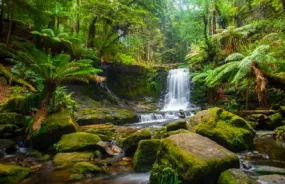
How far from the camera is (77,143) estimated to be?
19.6 ft

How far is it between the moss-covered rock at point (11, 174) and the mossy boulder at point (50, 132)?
6.81 feet

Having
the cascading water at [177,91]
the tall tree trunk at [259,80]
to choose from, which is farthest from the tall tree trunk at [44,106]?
the cascading water at [177,91]

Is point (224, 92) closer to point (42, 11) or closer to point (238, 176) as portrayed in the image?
point (42, 11)

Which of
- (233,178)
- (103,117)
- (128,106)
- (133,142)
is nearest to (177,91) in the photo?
(128,106)

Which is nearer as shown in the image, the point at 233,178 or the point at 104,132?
the point at 233,178

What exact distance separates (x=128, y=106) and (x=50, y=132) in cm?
911

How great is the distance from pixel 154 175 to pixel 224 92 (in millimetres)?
11419

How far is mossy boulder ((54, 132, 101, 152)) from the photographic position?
19.4 ft

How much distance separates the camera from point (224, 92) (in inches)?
565

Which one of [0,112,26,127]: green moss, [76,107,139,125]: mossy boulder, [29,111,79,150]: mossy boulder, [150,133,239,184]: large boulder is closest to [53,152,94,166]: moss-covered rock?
[29,111,79,150]: mossy boulder

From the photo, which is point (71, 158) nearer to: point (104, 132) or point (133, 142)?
point (133, 142)

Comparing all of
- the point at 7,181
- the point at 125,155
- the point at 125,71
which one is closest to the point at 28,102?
the point at 125,155

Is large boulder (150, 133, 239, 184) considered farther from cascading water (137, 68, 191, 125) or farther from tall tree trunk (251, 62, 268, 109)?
cascading water (137, 68, 191, 125)

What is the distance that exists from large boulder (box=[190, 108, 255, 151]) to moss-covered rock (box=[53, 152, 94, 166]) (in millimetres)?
2597
